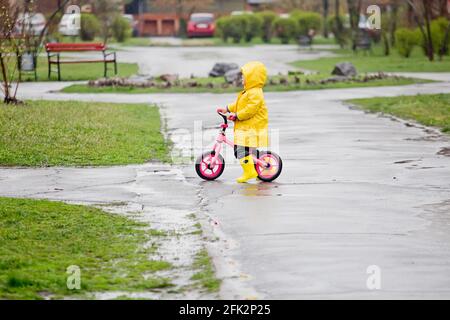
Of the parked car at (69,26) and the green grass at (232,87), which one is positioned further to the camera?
the parked car at (69,26)

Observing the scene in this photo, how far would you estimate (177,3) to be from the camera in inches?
3265

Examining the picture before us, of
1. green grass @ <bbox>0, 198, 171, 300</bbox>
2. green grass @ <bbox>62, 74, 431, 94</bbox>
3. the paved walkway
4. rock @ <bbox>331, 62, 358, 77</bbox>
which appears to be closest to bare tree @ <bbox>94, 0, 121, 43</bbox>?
rock @ <bbox>331, 62, 358, 77</bbox>

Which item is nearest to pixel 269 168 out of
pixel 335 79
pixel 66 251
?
pixel 66 251

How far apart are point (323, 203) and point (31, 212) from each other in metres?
3.27

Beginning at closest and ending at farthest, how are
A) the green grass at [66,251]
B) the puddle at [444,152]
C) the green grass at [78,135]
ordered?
1. the green grass at [66,251]
2. the green grass at [78,135]
3. the puddle at [444,152]

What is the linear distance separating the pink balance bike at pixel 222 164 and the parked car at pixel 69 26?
4574cm

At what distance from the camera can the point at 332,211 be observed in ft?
39.0

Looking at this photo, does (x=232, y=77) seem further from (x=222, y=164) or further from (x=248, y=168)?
(x=248, y=168)

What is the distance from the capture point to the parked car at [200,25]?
7550cm

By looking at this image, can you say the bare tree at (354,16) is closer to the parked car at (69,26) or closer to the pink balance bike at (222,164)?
the parked car at (69,26)

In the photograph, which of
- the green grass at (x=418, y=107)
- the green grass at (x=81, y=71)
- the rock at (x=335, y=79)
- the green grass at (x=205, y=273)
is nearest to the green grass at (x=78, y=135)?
the green grass at (x=418, y=107)

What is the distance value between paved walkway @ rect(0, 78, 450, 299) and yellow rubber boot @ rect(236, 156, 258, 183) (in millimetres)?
185

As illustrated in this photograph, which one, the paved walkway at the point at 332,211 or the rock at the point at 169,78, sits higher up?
the paved walkway at the point at 332,211

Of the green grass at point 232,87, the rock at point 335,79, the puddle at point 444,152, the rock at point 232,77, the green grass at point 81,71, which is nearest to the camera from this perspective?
the puddle at point 444,152
